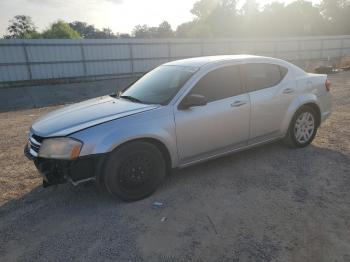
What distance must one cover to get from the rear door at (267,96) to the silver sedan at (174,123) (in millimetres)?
15

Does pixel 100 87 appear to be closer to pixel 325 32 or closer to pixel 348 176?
pixel 348 176

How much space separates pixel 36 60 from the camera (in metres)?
18.6

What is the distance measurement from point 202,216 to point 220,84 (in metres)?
1.85

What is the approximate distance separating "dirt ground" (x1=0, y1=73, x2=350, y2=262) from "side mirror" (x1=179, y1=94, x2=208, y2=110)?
1.08 m

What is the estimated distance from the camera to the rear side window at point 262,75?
15.3 ft

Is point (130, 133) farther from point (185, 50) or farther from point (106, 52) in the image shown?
point (185, 50)

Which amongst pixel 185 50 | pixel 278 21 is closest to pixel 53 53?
pixel 185 50

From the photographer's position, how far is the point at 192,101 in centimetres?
396

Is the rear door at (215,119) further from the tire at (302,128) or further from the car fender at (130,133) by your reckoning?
the tire at (302,128)

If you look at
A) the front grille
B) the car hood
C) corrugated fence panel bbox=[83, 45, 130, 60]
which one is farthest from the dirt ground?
corrugated fence panel bbox=[83, 45, 130, 60]

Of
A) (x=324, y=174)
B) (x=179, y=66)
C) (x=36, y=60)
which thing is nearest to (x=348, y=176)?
(x=324, y=174)

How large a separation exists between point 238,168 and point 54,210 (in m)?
2.59

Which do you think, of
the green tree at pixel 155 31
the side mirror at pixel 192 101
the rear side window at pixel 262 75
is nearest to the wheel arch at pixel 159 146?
the side mirror at pixel 192 101

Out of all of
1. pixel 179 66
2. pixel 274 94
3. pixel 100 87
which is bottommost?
pixel 100 87
